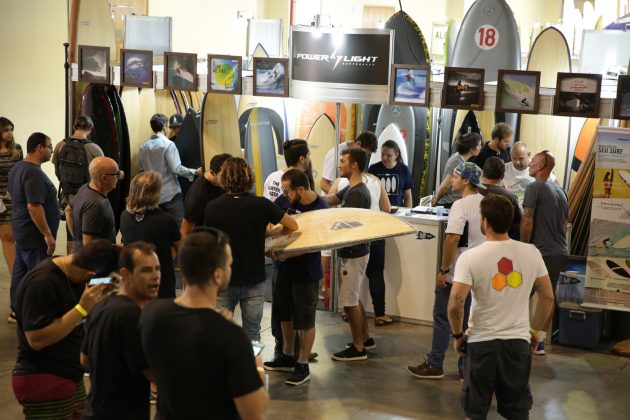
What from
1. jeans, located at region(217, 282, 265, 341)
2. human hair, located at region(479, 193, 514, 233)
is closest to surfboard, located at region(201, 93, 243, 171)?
jeans, located at region(217, 282, 265, 341)

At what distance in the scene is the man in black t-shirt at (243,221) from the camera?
4.01 metres

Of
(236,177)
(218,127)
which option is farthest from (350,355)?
(218,127)

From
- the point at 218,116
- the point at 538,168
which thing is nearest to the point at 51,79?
the point at 218,116

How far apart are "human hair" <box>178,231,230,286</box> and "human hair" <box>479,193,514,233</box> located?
4.44 feet

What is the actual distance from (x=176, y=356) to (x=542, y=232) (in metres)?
3.28

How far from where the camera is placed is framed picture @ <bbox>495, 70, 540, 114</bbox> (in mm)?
4977

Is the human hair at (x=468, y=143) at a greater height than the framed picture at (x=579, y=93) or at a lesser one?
lesser

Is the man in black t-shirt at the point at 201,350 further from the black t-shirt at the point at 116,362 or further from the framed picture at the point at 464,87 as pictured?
the framed picture at the point at 464,87

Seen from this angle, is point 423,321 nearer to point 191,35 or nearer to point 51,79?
point 51,79

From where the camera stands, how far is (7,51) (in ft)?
29.2

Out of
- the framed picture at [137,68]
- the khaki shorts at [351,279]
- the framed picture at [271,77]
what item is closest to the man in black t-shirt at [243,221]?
the khaki shorts at [351,279]

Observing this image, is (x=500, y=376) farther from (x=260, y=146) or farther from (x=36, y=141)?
(x=260, y=146)

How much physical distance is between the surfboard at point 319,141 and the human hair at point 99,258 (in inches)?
173

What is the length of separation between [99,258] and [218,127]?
433cm
